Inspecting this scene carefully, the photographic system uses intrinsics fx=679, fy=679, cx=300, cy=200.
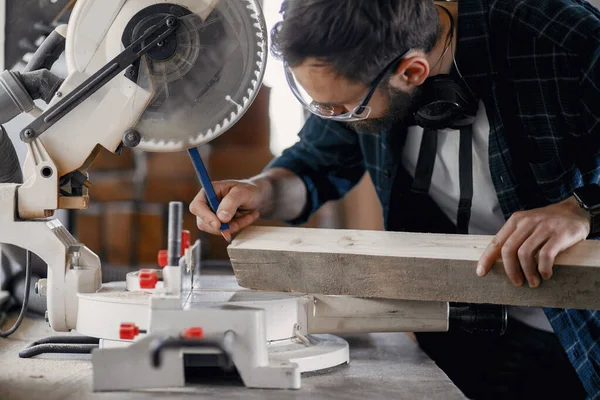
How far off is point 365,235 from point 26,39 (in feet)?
2.75

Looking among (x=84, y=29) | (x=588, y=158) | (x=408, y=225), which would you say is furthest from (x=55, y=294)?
(x=588, y=158)

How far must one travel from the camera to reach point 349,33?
1.40 meters

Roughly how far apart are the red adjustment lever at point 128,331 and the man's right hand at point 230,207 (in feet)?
1.26

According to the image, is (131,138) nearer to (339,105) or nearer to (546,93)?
(339,105)

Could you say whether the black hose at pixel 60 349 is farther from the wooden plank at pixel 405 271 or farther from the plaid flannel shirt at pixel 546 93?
the plaid flannel shirt at pixel 546 93

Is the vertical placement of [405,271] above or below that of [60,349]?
above

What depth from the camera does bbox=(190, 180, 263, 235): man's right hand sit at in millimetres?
1467

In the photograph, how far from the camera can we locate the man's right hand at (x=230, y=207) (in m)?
1.47

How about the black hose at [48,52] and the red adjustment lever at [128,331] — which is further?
the black hose at [48,52]

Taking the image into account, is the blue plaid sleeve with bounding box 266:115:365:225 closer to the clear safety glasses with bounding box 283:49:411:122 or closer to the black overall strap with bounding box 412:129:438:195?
the black overall strap with bounding box 412:129:438:195

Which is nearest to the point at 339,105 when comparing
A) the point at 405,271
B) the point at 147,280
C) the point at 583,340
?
the point at 405,271

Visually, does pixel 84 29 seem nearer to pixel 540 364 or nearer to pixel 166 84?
pixel 166 84

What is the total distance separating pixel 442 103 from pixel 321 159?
591mm

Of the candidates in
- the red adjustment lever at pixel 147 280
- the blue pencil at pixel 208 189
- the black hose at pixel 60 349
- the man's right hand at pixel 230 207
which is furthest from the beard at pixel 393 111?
the black hose at pixel 60 349
